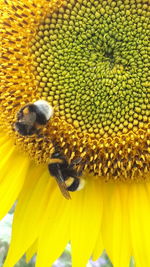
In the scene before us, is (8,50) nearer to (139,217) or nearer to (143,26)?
(143,26)

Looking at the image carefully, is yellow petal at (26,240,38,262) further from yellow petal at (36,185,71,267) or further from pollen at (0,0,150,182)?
pollen at (0,0,150,182)

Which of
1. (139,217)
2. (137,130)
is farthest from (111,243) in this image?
(137,130)

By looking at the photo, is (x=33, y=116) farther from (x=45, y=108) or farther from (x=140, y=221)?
(x=140, y=221)

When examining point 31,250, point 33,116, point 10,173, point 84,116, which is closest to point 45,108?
point 33,116

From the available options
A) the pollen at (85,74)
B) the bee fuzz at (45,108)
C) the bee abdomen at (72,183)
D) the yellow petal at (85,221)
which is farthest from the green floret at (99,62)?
the yellow petal at (85,221)

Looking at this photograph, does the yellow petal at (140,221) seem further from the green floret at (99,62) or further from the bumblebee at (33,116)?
the bumblebee at (33,116)

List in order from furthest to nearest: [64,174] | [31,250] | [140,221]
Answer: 1. [31,250]
2. [140,221]
3. [64,174]

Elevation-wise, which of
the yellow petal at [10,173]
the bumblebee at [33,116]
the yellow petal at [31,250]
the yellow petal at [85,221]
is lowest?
the yellow petal at [31,250]
